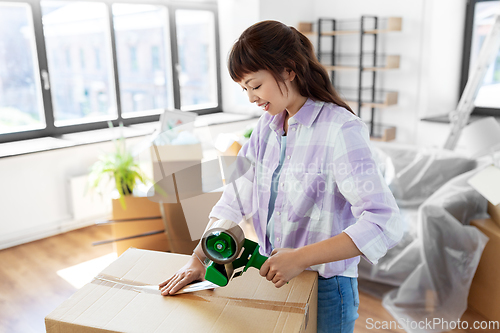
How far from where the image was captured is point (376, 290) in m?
2.25

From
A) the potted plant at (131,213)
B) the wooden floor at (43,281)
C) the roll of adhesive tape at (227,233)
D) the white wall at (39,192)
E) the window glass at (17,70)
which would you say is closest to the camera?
the roll of adhesive tape at (227,233)

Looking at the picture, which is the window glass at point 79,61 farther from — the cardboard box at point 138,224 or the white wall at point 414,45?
the cardboard box at point 138,224

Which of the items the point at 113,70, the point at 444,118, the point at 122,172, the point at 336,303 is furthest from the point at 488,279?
the point at 113,70

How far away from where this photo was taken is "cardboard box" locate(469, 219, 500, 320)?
6.17 ft

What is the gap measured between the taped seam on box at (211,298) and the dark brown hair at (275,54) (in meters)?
0.40

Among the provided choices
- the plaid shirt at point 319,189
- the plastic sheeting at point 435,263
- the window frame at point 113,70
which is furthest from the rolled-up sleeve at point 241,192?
the window frame at point 113,70

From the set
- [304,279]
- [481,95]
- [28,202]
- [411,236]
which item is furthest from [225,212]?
[481,95]

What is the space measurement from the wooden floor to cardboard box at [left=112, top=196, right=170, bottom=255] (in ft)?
1.32

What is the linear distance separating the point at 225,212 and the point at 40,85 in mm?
2829

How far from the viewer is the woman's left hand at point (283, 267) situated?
737 mm

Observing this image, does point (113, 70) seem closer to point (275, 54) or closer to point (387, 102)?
point (387, 102)

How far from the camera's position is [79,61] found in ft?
11.3

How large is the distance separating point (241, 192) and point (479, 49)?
3829 mm

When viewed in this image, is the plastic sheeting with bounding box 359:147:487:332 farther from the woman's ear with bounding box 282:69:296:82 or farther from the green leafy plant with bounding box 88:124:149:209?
the green leafy plant with bounding box 88:124:149:209
